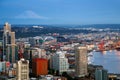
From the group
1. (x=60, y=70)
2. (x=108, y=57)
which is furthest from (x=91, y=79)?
(x=108, y=57)

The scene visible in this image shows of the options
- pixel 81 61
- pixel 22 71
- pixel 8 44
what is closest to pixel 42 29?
pixel 8 44

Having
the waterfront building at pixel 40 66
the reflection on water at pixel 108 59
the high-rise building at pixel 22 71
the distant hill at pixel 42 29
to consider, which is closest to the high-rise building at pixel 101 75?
the reflection on water at pixel 108 59

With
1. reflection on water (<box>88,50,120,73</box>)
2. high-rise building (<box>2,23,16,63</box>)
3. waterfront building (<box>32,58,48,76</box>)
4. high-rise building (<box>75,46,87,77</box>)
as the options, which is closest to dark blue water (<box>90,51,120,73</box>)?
reflection on water (<box>88,50,120,73</box>)

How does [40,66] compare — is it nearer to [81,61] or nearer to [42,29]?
[81,61]

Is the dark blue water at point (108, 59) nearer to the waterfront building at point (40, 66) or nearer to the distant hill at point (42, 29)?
the distant hill at point (42, 29)

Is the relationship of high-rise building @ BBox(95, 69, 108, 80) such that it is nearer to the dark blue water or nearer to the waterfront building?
the dark blue water

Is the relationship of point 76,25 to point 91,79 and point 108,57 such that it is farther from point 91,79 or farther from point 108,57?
point 91,79
